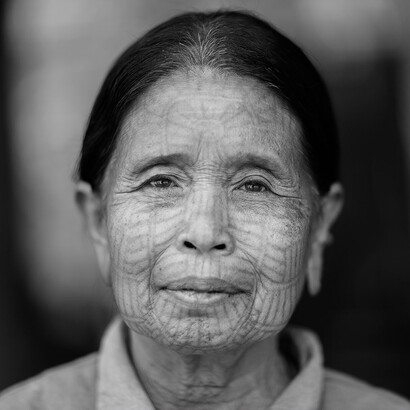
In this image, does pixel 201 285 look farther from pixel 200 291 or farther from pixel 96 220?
pixel 96 220

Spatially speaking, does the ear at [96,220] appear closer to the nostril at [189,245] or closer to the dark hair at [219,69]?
the dark hair at [219,69]

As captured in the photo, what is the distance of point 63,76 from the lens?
15.0 ft

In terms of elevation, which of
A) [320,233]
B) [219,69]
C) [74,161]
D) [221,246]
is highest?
[219,69]

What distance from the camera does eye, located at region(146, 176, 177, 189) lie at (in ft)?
7.15

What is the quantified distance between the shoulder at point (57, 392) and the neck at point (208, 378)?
0.62 feet

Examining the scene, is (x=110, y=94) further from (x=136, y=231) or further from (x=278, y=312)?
(x=278, y=312)

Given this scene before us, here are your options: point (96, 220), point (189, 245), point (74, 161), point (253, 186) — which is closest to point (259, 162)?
point (253, 186)

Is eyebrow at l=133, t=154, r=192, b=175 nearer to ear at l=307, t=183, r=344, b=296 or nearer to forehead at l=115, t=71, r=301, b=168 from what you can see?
forehead at l=115, t=71, r=301, b=168

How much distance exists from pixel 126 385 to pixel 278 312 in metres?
0.47

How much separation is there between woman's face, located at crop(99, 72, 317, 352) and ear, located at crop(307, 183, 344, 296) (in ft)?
0.54

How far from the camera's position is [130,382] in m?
2.29

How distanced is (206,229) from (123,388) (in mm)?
555

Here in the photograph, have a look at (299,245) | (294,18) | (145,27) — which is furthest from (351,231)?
(299,245)

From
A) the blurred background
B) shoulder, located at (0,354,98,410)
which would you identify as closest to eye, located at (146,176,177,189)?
shoulder, located at (0,354,98,410)
